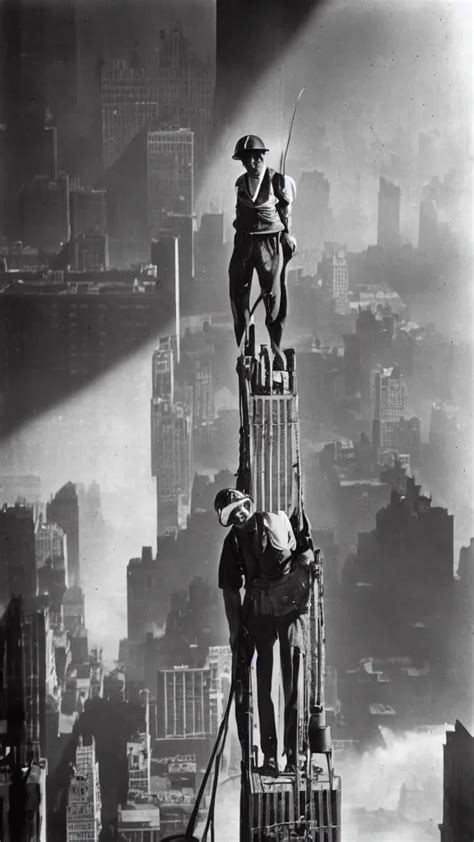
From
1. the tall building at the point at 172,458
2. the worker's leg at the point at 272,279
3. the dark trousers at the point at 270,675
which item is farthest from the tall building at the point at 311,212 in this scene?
the dark trousers at the point at 270,675

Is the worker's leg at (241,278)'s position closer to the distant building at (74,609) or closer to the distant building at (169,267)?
the distant building at (169,267)

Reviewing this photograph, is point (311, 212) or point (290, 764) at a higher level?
point (311, 212)

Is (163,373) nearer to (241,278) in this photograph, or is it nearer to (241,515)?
(241,278)

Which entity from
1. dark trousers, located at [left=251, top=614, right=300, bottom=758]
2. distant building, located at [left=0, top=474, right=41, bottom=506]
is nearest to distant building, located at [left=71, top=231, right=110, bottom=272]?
distant building, located at [left=0, top=474, right=41, bottom=506]

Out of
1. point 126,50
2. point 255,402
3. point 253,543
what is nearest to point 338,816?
point 253,543

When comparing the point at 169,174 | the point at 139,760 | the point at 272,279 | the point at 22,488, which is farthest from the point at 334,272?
the point at 139,760

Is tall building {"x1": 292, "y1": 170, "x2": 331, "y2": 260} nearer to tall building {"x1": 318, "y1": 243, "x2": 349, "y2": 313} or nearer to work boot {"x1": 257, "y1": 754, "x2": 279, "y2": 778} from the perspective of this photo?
tall building {"x1": 318, "y1": 243, "x2": 349, "y2": 313}
